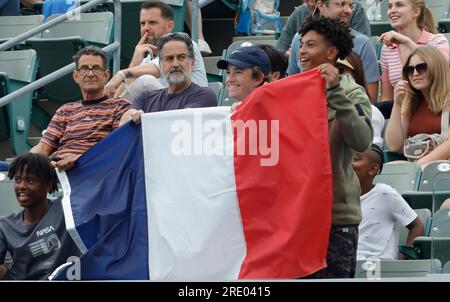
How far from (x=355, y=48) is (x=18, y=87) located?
275cm

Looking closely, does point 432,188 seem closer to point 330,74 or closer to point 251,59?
point 251,59

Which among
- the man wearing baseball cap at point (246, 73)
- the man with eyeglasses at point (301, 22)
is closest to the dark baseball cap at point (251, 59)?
the man wearing baseball cap at point (246, 73)

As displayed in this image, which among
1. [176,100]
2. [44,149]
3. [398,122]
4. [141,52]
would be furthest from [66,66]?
[398,122]

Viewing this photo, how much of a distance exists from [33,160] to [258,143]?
1.69 metres

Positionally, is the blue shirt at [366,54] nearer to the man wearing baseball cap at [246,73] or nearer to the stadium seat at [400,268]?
the man wearing baseball cap at [246,73]

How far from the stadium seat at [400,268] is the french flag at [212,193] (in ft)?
1.98

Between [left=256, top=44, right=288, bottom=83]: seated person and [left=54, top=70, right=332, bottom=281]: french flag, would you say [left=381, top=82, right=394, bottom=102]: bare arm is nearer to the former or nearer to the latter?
[left=256, top=44, right=288, bottom=83]: seated person

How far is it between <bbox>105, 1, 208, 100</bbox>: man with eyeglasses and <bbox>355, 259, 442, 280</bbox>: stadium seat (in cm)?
225

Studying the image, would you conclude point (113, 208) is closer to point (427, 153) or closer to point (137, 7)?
point (427, 153)

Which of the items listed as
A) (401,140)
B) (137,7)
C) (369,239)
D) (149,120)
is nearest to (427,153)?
(401,140)

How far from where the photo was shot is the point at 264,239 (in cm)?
695

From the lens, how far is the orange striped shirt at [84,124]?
8516mm
